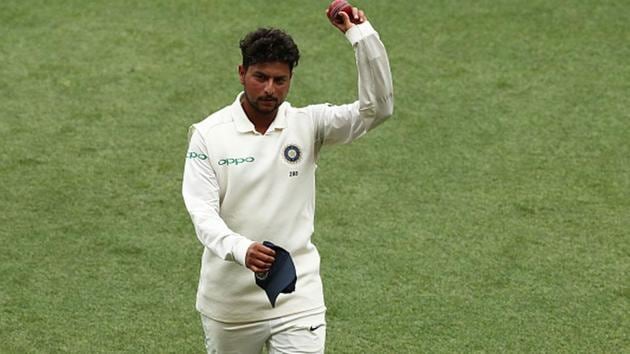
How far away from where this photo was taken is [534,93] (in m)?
10.2

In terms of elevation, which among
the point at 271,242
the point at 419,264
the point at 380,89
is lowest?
the point at 419,264

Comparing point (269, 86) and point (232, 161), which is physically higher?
point (269, 86)

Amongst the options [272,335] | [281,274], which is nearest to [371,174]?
[272,335]

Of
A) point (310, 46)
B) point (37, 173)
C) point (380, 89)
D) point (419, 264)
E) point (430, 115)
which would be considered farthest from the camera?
point (310, 46)

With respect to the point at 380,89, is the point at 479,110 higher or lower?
lower

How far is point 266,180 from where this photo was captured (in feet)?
17.6

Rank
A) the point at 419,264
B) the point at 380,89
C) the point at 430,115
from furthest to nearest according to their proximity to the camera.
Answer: the point at 430,115 → the point at 419,264 → the point at 380,89

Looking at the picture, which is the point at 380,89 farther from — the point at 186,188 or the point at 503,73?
the point at 503,73

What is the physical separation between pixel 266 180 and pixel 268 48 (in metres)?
0.50

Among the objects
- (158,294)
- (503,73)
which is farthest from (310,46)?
(158,294)

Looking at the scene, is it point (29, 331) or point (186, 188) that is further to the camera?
point (29, 331)

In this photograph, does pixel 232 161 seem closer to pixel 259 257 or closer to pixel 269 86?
pixel 269 86

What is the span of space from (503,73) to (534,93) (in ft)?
1.21

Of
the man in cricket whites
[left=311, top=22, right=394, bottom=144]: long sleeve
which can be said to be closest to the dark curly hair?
the man in cricket whites
